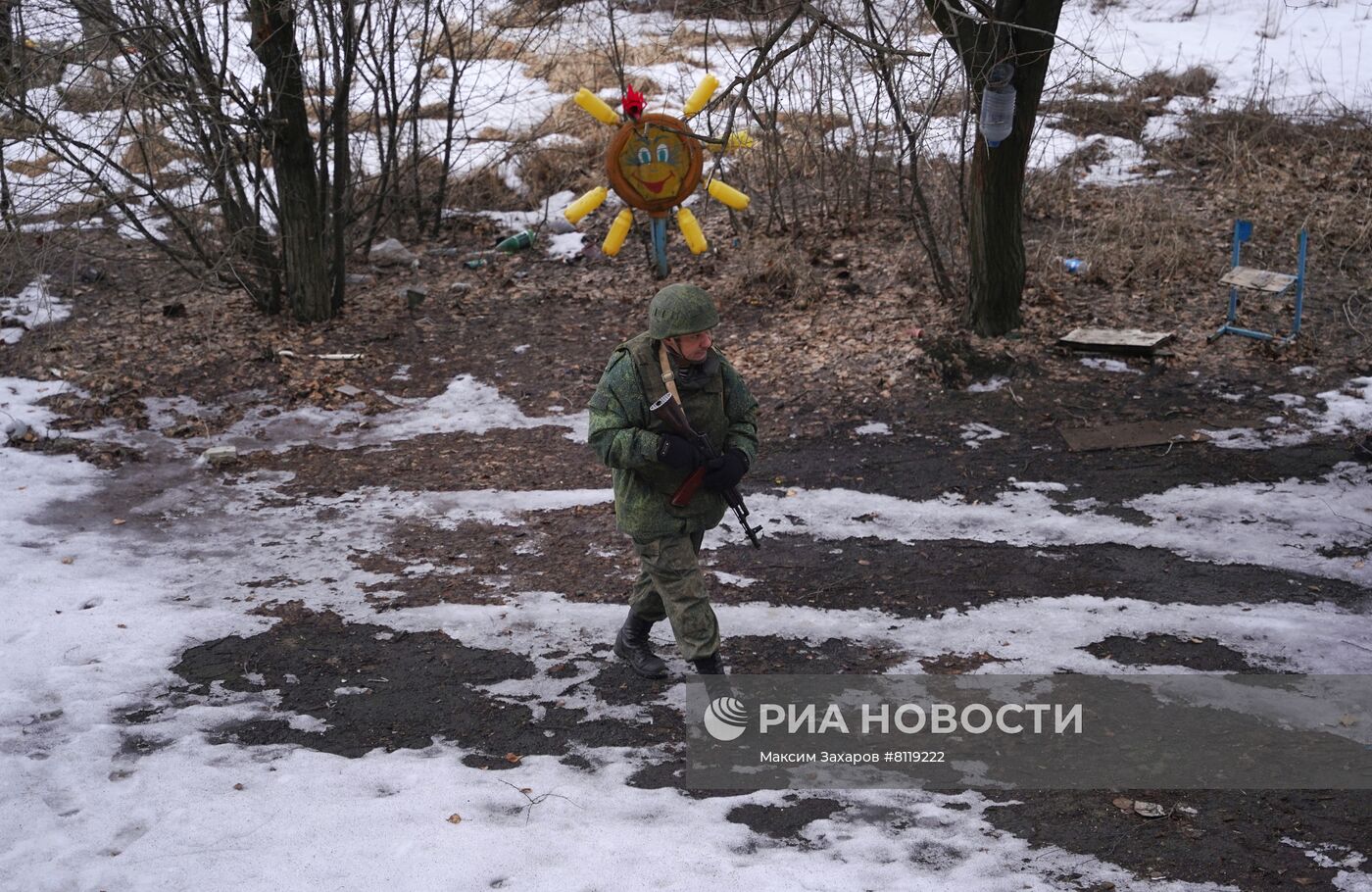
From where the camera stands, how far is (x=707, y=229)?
12250mm

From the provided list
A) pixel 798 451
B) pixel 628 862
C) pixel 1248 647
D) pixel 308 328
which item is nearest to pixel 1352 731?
pixel 1248 647

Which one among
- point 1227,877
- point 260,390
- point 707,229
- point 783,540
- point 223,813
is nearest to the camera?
point 1227,877

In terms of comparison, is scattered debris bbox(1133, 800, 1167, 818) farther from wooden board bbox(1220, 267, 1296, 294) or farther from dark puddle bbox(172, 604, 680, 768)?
wooden board bbox(1220, 267, 1296, 294)

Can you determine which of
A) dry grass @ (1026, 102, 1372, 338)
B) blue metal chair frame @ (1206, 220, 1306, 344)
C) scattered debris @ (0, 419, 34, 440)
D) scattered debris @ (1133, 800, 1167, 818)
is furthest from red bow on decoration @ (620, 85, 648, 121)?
scattered debris @ (1133, 800, 1167, 818)

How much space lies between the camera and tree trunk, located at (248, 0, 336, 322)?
915 centimetres

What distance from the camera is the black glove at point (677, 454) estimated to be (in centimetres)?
422

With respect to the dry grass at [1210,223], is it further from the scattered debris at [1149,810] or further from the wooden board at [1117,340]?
the scattered debris at [1149,810]

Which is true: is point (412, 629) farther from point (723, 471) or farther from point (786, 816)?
point (786, 816)

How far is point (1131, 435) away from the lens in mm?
7461

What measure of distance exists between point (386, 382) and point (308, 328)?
148cm

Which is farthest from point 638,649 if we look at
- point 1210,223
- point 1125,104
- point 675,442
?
point 1125,104

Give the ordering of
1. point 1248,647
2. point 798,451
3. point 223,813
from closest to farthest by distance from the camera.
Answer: point 223,813
point 1248,647
point 798,451

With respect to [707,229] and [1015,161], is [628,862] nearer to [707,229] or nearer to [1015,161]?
[1015,161]

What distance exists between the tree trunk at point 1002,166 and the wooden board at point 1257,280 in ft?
5.20
